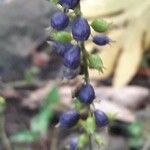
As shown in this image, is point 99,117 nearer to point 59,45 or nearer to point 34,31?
point 59,45

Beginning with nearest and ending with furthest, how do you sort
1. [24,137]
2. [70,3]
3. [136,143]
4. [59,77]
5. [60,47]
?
[70,3], [60,47], [24,137], [136,143], [59,77]

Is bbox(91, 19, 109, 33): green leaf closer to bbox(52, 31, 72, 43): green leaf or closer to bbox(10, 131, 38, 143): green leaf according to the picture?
bbox(52, 31, 72, 43): green leaf

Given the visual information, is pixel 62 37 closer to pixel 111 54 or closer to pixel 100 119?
pixel 100 119

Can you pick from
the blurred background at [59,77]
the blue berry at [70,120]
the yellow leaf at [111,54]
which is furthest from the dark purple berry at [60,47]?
the yellow leaf at [111,54]

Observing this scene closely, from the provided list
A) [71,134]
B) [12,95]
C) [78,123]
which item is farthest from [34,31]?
[78,123]

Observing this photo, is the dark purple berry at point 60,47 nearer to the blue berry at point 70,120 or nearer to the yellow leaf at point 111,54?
the blue berry at point 70,120

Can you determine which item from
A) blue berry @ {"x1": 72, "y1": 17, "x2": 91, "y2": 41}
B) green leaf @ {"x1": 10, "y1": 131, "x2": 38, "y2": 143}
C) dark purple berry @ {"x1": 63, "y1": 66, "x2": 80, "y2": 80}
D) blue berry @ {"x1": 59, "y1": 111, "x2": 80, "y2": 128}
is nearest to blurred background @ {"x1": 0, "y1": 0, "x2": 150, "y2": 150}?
green leaf @ {"x1": 10, "y1": 131, "x2": 38, "y2": 143}

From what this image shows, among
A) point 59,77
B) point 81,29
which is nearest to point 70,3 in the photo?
point 81,29
